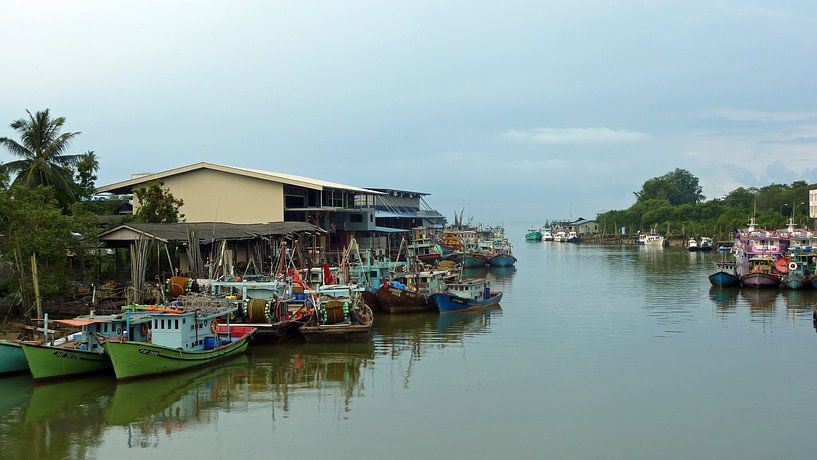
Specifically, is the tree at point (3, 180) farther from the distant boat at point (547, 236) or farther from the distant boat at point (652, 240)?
the distant boat at point (547, 236)

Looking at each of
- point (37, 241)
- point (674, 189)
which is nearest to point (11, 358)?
point (37, 241)

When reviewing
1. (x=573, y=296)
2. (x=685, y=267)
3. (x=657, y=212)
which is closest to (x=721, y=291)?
(x=573, y=296)

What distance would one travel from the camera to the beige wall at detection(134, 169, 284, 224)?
137 feet

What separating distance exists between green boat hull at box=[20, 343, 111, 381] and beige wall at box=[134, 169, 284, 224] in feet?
74.5

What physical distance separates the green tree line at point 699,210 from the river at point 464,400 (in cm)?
5377

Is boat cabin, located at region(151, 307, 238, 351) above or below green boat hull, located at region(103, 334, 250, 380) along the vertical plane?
above

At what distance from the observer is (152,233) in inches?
1111

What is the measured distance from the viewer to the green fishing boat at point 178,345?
1867cm

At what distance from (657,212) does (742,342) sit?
91970 mm

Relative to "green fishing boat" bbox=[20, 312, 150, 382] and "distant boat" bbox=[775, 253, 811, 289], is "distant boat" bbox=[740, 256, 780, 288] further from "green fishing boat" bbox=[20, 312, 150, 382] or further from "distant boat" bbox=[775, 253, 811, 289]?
"green fishing boat" bbox=[20, 312, 150, 382]

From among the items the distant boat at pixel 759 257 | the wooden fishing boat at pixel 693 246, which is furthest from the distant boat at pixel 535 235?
the distant boat at pixel 759 257

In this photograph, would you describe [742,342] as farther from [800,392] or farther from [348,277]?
[348,277]

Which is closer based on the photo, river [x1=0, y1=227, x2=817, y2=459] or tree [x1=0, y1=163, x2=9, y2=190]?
river [x1=0, y1=227, x2=817, y2=459]

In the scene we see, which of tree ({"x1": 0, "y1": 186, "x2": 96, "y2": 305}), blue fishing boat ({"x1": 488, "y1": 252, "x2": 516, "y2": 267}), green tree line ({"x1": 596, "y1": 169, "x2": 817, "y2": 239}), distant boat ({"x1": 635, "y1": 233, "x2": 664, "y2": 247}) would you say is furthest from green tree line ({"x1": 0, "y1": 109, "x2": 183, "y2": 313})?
distant boat ({"x1": 635, "y1": 233, "x2": 664, "y2": 247})
